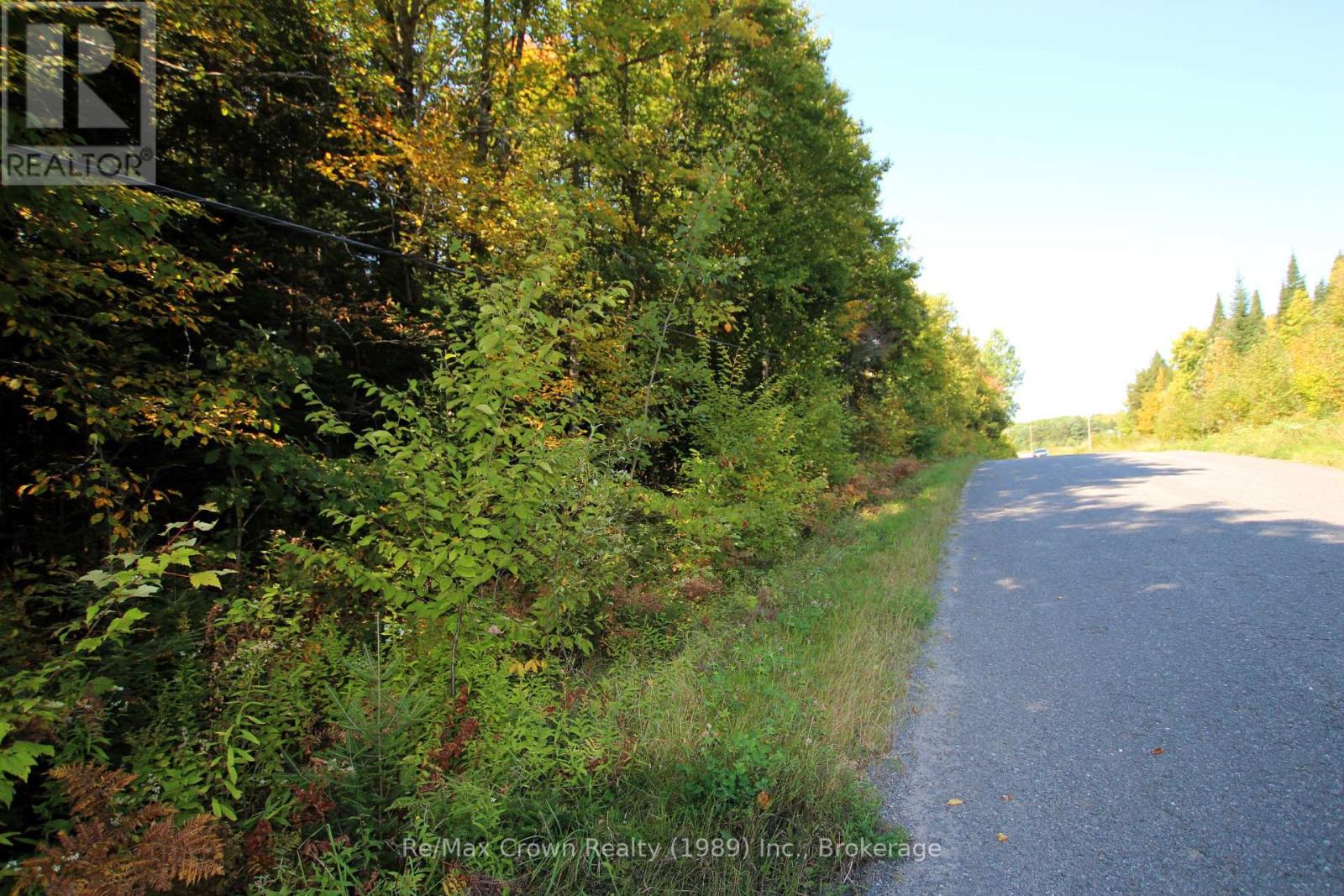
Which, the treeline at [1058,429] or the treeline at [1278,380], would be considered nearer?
the treeline at [1278,380]

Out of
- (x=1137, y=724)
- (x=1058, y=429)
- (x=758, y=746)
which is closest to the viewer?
(x=758, y=746)

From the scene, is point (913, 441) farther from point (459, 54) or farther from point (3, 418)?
point (3, 418)

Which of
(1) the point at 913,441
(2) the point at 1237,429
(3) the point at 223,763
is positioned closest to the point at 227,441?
(3) the point at 223,763

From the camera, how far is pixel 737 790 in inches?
101

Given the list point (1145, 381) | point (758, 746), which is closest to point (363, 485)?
point (758, 746)

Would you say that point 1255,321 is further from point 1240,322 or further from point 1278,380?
point 1278,380

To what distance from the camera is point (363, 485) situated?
4.08 metres

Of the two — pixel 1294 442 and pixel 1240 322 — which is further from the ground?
pixel 1240 322

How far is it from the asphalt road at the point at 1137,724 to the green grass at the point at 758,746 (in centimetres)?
24

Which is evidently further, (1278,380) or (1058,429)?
(1058,429)

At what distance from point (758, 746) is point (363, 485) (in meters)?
3.21

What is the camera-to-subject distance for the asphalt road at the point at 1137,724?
2.21m

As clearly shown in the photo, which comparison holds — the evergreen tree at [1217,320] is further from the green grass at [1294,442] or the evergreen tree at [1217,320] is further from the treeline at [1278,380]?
the green grass at [1294,442]

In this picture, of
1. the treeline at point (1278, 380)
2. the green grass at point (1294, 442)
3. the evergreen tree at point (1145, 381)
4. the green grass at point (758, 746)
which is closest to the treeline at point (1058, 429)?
the evergreen tree at point (1145, 381)
